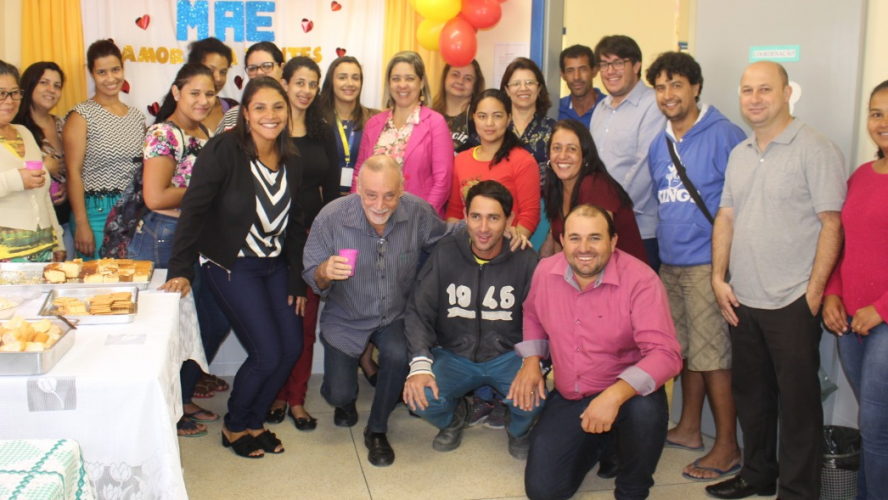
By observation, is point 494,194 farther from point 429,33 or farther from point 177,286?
point 429,33

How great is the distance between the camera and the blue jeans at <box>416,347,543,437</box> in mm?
3311

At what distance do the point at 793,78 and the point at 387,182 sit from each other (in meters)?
1.79

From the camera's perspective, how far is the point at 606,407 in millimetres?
2760

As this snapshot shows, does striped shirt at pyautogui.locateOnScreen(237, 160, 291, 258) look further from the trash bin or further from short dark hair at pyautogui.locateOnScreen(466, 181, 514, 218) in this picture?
the trash bin

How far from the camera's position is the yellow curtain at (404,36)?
462 cm

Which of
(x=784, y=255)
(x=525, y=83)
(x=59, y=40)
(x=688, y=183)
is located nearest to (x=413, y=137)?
(x=525, y=83)

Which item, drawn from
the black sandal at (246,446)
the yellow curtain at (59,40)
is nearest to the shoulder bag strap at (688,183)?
the black sandal at (246,446)

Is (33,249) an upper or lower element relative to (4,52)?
lower

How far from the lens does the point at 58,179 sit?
379 cm

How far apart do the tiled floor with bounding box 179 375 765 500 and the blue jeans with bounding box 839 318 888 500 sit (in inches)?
25.7

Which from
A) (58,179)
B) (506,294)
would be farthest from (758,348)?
(58,179)

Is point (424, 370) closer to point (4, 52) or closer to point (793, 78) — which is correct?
point (793, 78)

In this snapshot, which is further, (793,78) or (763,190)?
(793,78)

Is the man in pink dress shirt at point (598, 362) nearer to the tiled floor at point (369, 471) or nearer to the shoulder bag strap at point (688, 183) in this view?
the tiled floor at point (369, 471)
